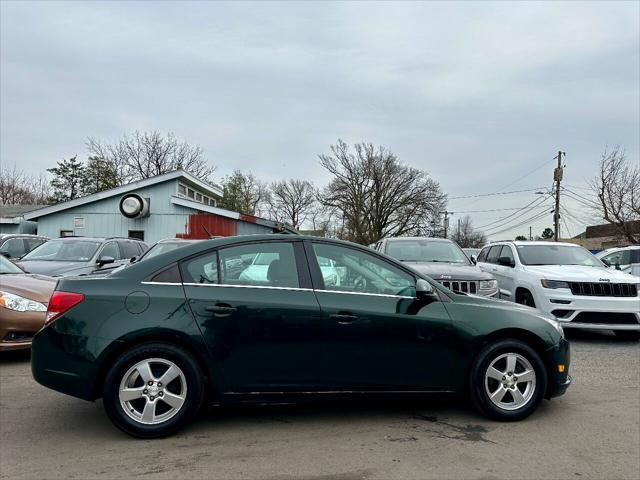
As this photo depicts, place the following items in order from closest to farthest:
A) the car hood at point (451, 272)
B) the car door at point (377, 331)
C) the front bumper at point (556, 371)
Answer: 1. the car door at point (377, 331)
2. the front bumper at point (556, 371)
3. the car hood at point (451, 272)

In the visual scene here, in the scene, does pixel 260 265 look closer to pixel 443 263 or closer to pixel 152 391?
pixel 152 391

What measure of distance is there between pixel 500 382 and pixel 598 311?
4432 millimetres

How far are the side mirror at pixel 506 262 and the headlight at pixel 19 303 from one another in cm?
776

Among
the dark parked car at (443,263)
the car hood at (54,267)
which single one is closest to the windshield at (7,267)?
the car hood at (54,267)

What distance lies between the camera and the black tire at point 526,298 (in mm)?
8398

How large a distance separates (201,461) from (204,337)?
867 millimetres

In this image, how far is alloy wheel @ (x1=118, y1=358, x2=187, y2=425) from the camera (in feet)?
12.1

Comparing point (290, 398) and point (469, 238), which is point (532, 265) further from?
point (469, 238)

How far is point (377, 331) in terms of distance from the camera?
13.0 feet

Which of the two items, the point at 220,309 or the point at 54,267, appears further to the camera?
the point at 54,267

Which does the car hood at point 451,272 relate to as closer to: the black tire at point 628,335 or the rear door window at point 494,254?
the rear door window at point 494,254

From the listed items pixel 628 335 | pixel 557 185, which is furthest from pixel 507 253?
pixel 557 185

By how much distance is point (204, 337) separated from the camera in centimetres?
375

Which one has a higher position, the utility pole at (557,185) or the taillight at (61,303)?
the utility pole at (557,185)
